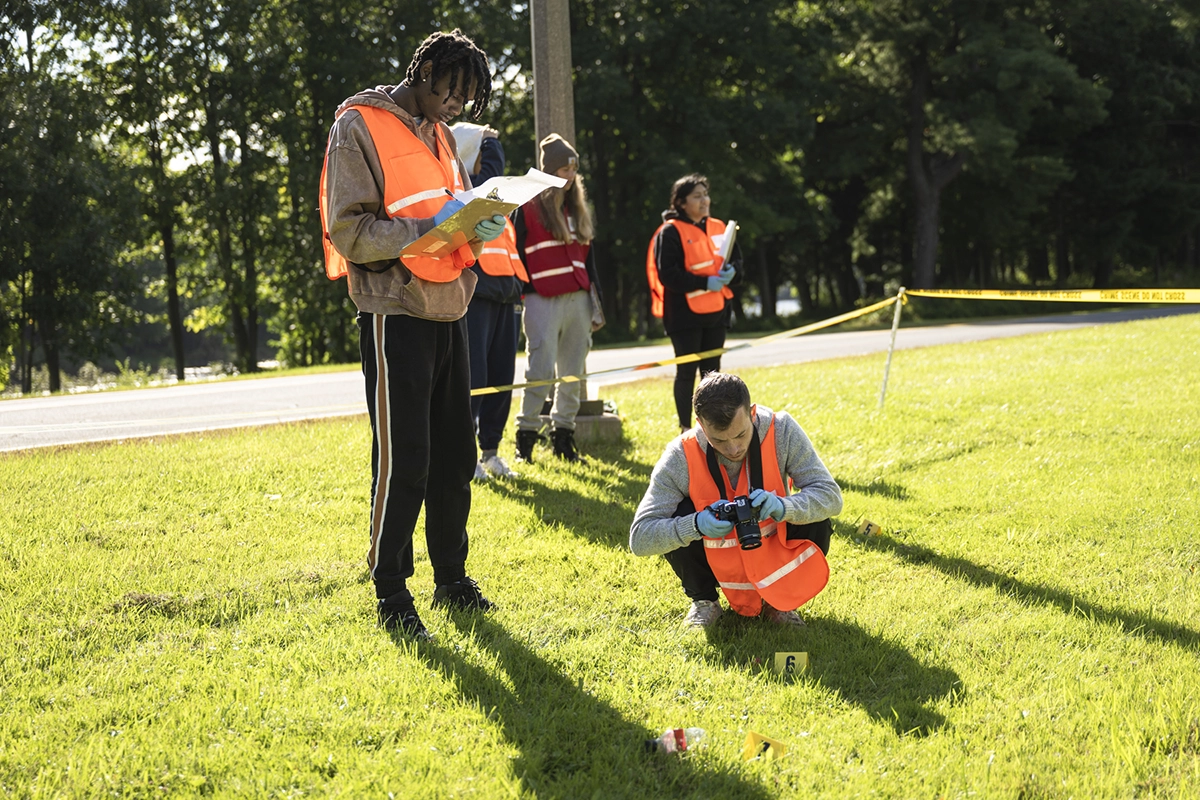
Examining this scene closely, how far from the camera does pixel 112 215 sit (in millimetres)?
26828

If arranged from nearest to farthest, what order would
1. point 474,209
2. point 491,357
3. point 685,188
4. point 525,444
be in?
point 474,209, point 491,357, point 685,188, point 525,444

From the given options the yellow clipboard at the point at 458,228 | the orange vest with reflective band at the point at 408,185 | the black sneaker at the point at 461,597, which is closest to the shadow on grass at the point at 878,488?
the black sneaker at the point at 461,597

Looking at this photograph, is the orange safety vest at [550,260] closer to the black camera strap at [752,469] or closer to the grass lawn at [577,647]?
the grass lawn at [577,647]

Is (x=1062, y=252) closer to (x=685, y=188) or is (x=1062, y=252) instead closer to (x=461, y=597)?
(x=685, y=188)

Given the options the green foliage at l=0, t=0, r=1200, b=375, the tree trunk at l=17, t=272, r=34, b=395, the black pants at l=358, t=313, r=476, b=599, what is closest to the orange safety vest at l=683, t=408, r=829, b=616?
the black pants at l=358, t=313, r=476, b=599

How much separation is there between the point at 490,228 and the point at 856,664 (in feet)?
6.88

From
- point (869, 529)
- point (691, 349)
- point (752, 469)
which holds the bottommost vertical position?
point (869, 529)

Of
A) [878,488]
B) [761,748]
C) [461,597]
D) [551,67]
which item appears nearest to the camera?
[761,748]

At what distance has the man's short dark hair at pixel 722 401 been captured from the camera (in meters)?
3.69

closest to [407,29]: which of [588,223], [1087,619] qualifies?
[588,223]

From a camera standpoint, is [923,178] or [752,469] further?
[923,178]

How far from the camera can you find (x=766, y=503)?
378cm

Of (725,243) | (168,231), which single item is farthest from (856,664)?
(168,231)

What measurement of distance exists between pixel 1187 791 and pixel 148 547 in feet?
15.0
